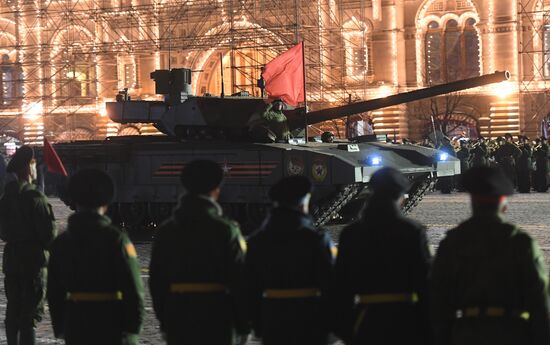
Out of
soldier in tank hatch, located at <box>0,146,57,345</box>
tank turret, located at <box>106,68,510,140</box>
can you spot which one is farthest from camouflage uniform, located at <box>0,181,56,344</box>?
tank turret, located at <box>106,68,510,140</box>

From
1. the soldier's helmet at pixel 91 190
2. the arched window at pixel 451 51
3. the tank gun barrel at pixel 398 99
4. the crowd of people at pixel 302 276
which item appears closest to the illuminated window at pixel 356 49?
the arched window at pixel 451 51

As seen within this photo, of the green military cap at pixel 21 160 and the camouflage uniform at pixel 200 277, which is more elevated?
the green military cap at pixel 21 160

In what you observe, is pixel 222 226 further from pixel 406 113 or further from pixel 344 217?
pixel 406 113

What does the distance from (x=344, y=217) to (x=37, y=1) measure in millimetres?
29959

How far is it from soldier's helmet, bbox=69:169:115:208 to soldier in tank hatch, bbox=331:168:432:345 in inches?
56.3

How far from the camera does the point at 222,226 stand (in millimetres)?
6086

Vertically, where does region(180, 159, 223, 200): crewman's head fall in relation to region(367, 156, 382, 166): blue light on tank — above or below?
below

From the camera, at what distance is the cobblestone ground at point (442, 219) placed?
32.4 ft

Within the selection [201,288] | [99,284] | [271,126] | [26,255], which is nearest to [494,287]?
[201,288]

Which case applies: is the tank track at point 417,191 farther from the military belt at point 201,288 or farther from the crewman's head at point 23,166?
the military belt at point 201,288

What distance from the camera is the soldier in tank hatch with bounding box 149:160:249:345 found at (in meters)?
6.03

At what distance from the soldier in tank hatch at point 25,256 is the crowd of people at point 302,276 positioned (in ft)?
7.77

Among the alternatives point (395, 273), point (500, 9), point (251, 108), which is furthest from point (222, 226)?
point (500, 9)

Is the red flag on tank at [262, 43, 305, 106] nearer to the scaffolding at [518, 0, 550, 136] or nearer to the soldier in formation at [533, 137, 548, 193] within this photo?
the soldier in formation at [533, 137, 548, 193]
